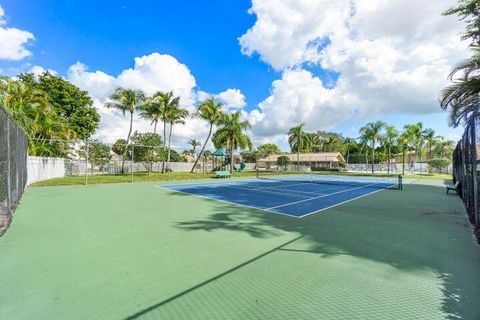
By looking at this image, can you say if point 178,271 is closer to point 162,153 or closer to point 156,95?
point 162,153

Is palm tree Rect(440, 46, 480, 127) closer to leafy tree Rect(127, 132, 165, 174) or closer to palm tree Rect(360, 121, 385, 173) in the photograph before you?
leafy tree Rect(127, 132, 165, 174)

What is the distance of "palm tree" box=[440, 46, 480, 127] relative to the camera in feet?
34.0

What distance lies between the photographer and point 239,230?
6363 mm

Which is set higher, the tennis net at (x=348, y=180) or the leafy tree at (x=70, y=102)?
the leafy tree at (x=70, y=102)

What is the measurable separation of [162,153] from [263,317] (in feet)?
89.2

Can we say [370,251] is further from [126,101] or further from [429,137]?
[429,137]

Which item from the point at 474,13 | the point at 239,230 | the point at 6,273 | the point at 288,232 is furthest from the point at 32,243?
the point at 474,13

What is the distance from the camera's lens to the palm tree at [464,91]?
10.4 m

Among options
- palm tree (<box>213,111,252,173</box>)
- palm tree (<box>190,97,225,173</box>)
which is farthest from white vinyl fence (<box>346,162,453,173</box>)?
palm tree (<box>190,97,225,173</box>)

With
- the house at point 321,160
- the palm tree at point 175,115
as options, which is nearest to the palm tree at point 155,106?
the palm tree at point 175,115

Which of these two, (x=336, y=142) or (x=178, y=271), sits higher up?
(x=336, y=142)

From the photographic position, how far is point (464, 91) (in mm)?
10797

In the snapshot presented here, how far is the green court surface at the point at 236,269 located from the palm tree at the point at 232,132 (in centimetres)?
2975

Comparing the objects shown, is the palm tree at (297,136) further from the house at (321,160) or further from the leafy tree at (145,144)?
the leafy tree at (145,144)
